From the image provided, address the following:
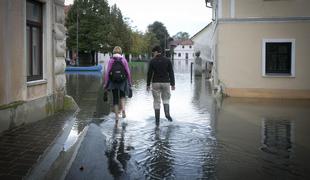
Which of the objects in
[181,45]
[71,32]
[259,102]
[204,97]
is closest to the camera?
[259,102]

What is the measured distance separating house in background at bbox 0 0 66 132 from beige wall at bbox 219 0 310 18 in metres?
7.97

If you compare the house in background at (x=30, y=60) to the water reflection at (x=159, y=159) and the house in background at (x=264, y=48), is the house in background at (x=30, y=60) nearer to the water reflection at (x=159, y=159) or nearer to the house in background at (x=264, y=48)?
the water reflection at (x=159, y=159)

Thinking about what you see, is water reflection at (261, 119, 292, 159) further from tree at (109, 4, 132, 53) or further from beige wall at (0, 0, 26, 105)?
tree at (109, 4, 132, 53)

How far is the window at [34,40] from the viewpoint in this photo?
1070 centimetres

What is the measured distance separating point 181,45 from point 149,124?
6469 inches

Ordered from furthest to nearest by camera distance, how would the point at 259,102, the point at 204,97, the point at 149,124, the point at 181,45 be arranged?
the point at 181,45 → the point at 204,97 → the point at 259,102 → the point at 149,124

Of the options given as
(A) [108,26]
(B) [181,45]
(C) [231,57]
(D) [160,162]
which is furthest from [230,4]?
(B) [181,45]

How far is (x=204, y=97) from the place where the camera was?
59.6 ft

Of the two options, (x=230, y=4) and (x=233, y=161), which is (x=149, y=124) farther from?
(x=230, y=4)

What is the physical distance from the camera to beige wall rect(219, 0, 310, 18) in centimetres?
1775

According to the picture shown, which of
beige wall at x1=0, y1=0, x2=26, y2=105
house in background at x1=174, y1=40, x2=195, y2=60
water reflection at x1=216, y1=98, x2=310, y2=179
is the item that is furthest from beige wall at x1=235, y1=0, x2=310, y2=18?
house in background at x1=174, y1=40, x2=195, y2=60

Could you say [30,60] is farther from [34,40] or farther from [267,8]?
[267,8]

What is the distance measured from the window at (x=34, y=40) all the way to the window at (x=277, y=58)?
9.67 meters

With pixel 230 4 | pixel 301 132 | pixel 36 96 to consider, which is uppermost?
pixel 230 4
